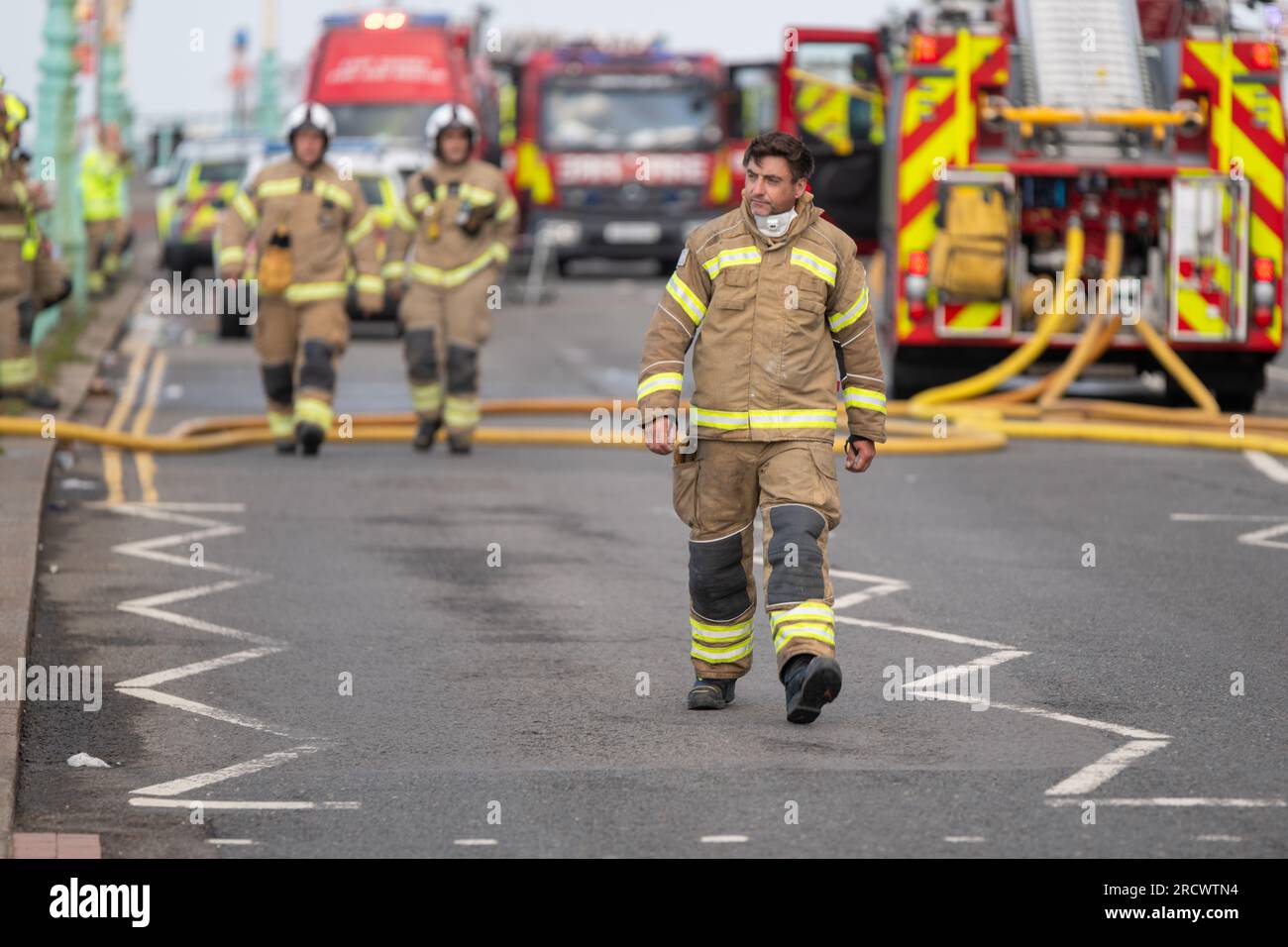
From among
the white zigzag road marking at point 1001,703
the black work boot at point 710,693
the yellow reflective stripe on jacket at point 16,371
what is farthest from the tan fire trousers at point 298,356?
the black work boot at point 710,693

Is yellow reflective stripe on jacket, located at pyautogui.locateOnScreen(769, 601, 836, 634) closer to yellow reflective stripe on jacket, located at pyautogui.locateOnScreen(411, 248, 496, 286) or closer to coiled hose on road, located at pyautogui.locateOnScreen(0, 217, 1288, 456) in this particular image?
coiled hose on road, located at pyautogui.locateOnScreen(0, 217, 1288, 456)

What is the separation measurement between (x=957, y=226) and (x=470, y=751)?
956 cm

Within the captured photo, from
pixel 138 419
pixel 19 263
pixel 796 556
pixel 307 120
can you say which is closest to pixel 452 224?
pixel 307 120

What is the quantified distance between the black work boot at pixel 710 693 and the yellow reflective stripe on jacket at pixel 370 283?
6983mm

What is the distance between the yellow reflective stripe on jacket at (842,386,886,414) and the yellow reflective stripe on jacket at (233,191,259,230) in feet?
23.7

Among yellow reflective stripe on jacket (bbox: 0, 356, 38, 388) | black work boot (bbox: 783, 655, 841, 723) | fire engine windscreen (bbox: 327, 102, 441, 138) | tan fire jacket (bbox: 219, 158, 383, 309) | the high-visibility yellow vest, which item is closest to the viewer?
black work boot (bbox: 783, 655, 841, 723)

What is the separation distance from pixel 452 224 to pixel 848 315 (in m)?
7.03

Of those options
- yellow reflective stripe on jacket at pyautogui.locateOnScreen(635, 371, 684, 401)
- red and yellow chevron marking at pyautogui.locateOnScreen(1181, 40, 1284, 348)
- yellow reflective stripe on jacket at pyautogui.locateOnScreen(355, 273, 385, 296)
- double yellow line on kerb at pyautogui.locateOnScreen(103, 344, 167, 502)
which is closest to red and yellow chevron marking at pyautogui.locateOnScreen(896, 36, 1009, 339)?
red and yellow chevron marking at pyautogui.locateOnScreen(1181, 40, 1284, 348)

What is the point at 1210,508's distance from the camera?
12828 mm

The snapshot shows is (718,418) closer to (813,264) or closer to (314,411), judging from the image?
(813,264)

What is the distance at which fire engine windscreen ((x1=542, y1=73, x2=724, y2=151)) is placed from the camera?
3300 cm

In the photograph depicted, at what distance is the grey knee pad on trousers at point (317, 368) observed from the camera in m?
14.6
